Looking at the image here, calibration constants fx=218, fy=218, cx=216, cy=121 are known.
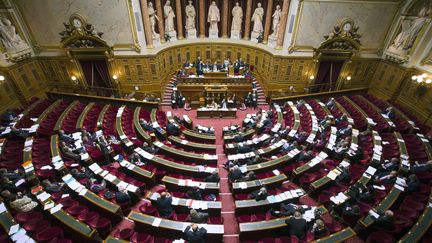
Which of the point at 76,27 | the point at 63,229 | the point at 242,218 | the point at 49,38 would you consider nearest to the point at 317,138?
the point at 242,218

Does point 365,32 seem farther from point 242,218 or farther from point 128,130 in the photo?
point 128,130

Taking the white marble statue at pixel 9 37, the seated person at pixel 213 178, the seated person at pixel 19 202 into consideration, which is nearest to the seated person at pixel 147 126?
the seated person at pixel 213 178

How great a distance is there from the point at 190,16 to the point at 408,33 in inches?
681

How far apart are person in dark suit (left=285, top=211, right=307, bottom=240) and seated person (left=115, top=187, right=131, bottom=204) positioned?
18.9 ft

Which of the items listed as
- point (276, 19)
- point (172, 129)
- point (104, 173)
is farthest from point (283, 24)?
point (104, 173)

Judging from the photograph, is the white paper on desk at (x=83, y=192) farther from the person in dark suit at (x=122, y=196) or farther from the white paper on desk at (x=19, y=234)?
the white paper on desk at (x=19, y=234)

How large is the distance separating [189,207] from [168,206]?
2.50 feet

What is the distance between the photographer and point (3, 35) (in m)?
14.1

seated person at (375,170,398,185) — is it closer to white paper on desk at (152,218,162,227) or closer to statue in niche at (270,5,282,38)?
white paper on desk at (152,218,162,227)

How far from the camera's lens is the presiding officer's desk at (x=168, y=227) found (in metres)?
6.99

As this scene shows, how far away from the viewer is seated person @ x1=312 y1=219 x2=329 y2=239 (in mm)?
7031

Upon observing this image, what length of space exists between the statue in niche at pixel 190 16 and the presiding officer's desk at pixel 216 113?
9.79 metres

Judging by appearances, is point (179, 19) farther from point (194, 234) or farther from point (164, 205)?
point (194, 234)

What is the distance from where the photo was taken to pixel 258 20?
2031 cm
